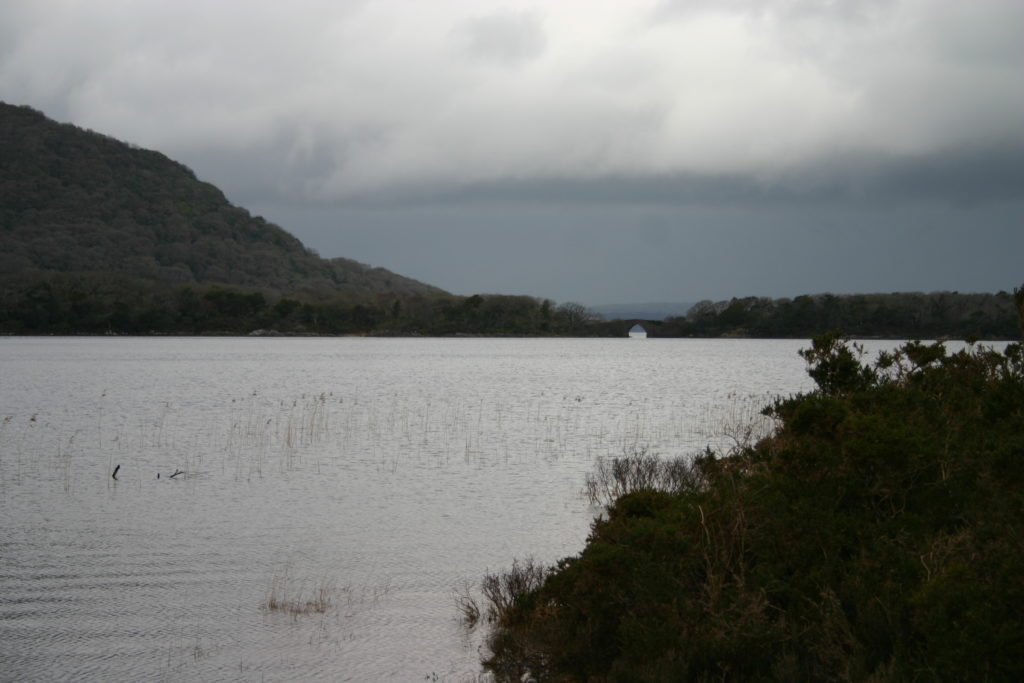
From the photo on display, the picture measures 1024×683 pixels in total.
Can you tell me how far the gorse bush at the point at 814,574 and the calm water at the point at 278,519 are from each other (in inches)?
113

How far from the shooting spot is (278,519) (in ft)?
63.8

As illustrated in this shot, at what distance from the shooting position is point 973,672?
21.1 ft

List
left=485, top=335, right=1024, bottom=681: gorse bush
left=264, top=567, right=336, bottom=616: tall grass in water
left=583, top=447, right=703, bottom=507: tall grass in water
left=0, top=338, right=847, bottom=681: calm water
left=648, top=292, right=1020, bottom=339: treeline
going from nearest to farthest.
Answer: left=485, top=335, right=1024, bottom=681: gorse bush → left=0, top=338, right=847, bottom=681: calm water → left=264, top=567, right=336, bottom=616: tall grass in water → left=583, top=447, right=703, bottom=507: tall grass in water → left=648, top=292, right=1020, bottom=339: treeline

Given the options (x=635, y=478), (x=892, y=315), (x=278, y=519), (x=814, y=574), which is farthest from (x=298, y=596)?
(x=892, y=315)

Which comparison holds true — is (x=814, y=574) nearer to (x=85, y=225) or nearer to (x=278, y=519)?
(x=278, y=519)

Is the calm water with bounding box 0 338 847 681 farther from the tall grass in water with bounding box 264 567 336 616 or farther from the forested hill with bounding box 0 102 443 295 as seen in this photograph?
the forested hill with bounding box 0 102 443 295

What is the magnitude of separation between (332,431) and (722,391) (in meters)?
28.1

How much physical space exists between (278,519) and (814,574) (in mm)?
13433

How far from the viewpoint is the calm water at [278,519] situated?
11.7 metres

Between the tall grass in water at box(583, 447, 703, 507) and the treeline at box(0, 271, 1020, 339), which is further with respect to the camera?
the treeline at box(0, 271, 1020, 339)

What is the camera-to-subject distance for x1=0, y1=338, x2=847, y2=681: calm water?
11.7 metres

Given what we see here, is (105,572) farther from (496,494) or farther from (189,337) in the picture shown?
(189,337)

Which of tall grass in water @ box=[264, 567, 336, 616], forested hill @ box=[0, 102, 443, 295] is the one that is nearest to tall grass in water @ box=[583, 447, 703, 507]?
tall grass in water @ box=[264, 567, 336, 616]

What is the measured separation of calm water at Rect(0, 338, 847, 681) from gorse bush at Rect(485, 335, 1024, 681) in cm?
286
